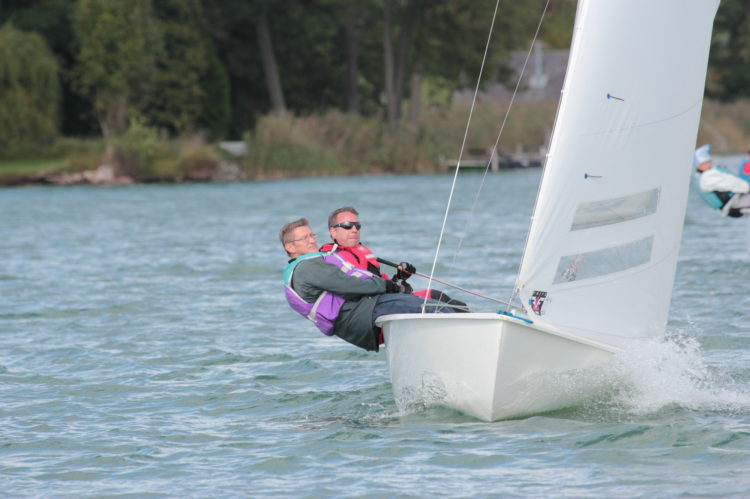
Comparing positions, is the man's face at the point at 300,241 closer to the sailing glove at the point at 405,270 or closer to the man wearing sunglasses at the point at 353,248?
the man wearing sunglasses at the point at 353,248

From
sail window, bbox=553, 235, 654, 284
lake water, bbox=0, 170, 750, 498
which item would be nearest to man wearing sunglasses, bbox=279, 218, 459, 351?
lake water, bbox=0, 170, 750, 498

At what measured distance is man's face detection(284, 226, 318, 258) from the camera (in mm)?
7957

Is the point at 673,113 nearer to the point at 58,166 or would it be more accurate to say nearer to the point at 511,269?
the point at 511,269

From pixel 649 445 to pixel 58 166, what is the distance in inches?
1461

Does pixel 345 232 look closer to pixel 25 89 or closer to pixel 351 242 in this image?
pixel 351 242

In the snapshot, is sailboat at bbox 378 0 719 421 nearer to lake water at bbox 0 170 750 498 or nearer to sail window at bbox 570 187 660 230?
sail window at bbox 570 187 660 230

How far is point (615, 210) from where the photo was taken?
780 centimetres

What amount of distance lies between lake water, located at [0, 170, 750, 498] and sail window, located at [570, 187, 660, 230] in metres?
0.85

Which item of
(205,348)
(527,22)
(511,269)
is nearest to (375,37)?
(527,22)

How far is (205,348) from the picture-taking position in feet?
37.1

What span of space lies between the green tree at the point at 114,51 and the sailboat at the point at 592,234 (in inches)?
1532

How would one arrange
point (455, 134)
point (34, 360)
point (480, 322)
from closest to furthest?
point (480, 322)
point (34, 360)
point (455, 134)

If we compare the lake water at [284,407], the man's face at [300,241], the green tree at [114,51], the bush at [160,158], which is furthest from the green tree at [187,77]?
the man's face at [300,241]

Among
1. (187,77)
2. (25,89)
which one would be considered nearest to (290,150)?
(187,77)
